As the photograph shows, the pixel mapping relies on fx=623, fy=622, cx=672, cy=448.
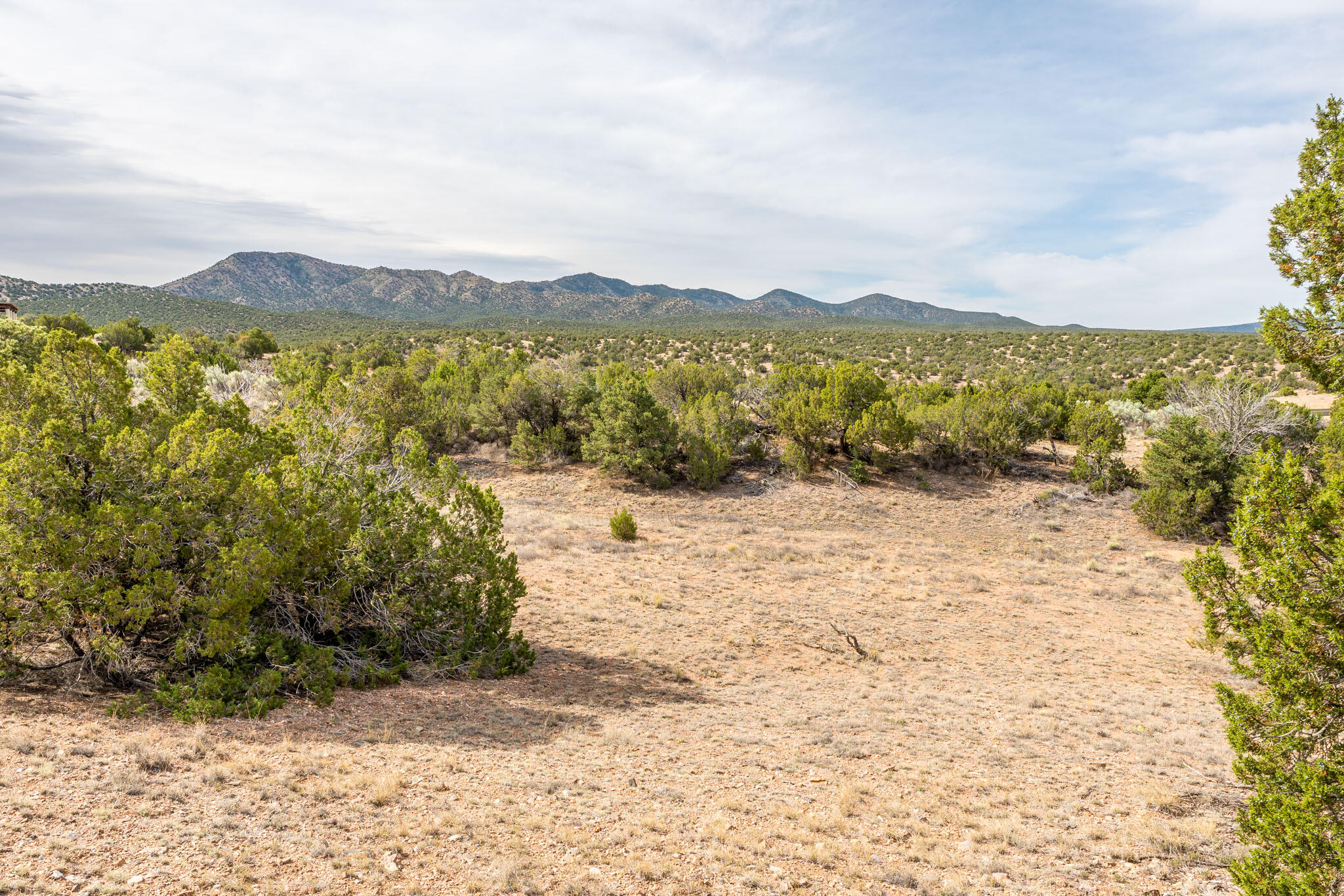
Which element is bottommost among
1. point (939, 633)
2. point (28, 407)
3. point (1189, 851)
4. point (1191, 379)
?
point (939, 633)

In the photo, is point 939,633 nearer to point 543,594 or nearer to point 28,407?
point 543,594

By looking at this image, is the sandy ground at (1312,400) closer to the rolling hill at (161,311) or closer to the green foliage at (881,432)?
the green foliage at (881,432)

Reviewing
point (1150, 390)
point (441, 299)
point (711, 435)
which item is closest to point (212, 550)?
point (711, 435)

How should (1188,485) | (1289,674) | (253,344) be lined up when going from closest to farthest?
(1289,674)
(1188,485)
(253,344)

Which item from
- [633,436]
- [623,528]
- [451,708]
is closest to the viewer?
[451,708]

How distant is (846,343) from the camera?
72.8 meters

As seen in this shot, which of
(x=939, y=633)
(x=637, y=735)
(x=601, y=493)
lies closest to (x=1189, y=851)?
(x=637, y=735)

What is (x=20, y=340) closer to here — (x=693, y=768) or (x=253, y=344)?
(x=253, y=344)

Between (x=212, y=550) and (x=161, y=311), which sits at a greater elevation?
(x=161, y=311)

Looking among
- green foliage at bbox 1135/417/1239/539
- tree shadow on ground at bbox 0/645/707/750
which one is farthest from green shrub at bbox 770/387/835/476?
tree shadow on ground at bbox 0/645/707/750

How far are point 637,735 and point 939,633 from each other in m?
8.26

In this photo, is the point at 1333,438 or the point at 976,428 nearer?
the point at 1333,438

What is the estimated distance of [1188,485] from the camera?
71.4 ft

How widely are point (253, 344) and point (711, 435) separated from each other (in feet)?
147
